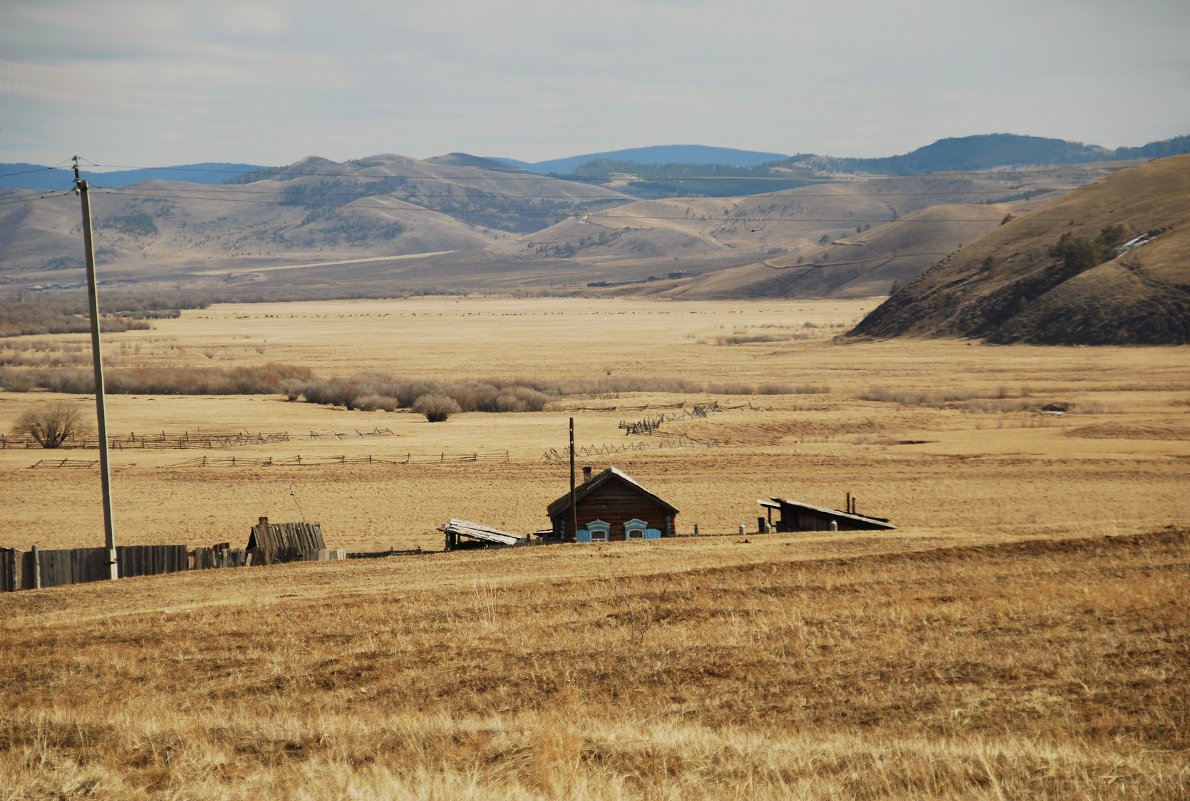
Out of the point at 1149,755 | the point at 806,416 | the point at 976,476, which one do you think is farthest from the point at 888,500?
the point at 1149,755

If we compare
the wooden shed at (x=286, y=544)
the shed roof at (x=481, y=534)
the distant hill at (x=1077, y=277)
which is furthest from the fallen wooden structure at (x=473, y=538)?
the distant hill at (x=1077, y=277)

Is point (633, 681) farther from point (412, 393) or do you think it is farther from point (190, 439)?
point (412, 393)

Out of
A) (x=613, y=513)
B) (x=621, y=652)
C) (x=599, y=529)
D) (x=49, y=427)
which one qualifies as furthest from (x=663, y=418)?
(x=621, y=652)

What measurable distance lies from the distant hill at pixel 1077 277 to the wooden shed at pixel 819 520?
7828cm

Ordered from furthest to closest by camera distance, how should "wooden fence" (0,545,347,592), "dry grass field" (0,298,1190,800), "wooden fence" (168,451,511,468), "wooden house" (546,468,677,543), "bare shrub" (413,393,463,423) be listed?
"bare shrub" (413,393,463,423), "wooden fence" (168,451,511,468), "wooden house" (546,468,677,543), "wooden fence" (0,545,347,592), "dry grass field" (0,298,1190,800)

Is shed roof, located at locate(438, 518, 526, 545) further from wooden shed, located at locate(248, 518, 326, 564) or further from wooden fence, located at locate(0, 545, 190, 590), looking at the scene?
wooden fence, located at locate(0, 545, 190, 590)

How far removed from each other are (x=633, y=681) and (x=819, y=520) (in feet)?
61.9

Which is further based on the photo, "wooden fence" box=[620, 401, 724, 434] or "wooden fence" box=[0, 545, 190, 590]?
"wooden fence" box=[620, 401, 724, 434]

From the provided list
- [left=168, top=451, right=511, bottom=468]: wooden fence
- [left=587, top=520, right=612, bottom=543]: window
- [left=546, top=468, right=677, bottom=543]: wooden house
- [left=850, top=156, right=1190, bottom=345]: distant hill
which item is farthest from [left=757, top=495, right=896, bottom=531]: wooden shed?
[left=850, top=156, right=1190, bottom=345]: distant hill

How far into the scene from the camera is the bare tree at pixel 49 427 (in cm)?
5816

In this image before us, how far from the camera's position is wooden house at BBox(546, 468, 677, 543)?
3425cm

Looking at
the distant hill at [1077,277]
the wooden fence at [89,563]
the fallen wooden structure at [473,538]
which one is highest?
the distant hill at [1077,277]

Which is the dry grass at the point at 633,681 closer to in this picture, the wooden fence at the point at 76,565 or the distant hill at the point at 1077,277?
the wooden fence at the point at 76,565

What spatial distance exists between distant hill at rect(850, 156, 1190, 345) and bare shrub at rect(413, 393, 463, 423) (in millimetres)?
62113
